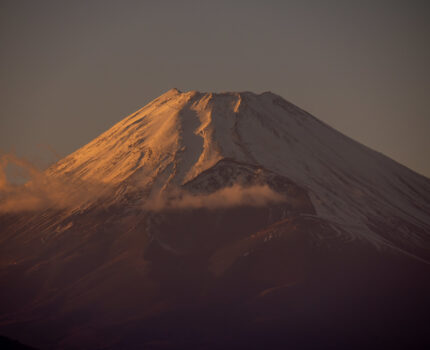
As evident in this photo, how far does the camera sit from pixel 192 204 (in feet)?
370

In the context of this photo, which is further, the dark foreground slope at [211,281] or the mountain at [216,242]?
the mountain at [216,242]

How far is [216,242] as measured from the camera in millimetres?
107688

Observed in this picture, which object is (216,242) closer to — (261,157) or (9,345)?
(261,157)

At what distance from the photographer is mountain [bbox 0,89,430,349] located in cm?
9094

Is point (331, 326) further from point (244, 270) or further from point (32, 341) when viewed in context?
point (32, 341)

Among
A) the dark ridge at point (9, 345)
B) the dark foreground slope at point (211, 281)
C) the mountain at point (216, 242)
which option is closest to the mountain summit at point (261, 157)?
the mountain at point (216, 242)

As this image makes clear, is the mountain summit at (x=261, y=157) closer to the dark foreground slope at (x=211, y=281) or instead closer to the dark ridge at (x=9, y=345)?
the dark foreground slope at (x=211, y=281)

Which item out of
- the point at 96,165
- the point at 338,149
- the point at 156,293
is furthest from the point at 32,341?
the point at 338,149

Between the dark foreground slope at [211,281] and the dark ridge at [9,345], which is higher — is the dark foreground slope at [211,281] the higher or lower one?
the higher one

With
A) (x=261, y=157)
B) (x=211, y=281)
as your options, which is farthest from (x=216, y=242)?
(x=261, y=157)

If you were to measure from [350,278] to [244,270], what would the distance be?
1348 centimetres

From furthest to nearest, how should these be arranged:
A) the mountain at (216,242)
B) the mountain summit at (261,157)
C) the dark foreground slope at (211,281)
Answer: the mountain summit at (261,157) < the mountain at (216,242) < the dark foreground slope at (211,281)

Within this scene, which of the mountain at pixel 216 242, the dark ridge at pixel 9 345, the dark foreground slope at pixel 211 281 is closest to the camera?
the dark ridge at pixel 9 345

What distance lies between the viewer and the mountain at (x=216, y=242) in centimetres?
9094
